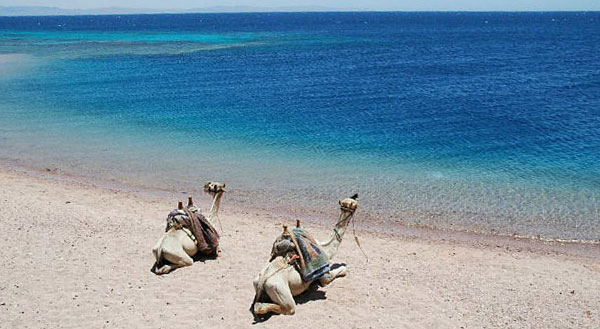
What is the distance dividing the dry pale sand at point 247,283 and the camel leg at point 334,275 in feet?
0.45

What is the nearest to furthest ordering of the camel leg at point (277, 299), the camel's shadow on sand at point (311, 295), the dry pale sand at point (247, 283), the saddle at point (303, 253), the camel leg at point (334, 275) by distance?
the camel leg at point (277, 299), the dry pale sand at point (247, 283), the saddle at point (303, 253), the camel's shadow on sand at point (311, 295), the camel leg at point (334, 275)

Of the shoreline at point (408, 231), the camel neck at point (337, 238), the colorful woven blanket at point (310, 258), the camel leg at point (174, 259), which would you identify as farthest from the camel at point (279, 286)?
the shoreline at point (408, 231)

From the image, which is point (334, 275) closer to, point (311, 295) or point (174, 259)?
point (311, 295)

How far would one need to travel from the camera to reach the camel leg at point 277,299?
9.77 meters

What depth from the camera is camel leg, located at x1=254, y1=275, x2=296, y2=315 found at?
9.77 m

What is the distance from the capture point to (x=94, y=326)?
9.52 m

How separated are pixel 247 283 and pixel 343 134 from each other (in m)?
16.1

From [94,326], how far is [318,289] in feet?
12.9

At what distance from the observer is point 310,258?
412 inches

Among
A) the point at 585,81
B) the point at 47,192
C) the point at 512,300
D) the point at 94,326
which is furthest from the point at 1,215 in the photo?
the point at 585,81

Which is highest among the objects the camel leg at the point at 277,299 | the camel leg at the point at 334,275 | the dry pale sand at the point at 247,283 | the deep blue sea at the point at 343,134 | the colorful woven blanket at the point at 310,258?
the colorful woven blanket at the point at 310,258

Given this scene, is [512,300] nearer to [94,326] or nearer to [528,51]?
[94,326]

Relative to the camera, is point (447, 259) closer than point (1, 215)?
Yes

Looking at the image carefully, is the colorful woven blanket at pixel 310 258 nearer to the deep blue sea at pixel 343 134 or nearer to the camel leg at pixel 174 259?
the camel leg at pixel 174 259
